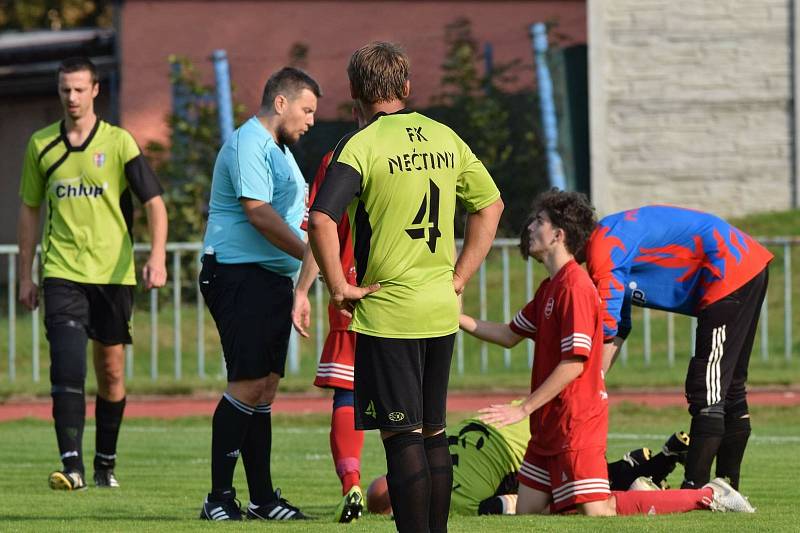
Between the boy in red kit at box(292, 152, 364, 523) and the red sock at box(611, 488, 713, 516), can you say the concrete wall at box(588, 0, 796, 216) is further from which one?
the red sock at box(611, 488, 713, 516)

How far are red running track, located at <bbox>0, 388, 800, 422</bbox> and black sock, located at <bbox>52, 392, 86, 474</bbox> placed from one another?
4.74 meters

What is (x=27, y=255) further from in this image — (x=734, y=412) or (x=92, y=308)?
(x=734, y=412)

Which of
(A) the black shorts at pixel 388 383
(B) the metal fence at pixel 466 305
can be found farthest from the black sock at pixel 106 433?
(B) the metal fence at pixel 466 305

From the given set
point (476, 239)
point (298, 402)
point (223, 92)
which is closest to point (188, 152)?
point (223, 92)

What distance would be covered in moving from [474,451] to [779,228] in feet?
36.6

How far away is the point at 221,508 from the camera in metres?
6.94

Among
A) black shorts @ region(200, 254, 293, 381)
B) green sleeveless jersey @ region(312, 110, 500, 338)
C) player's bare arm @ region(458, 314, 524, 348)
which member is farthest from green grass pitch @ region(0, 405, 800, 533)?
green sleeveless jersey @ region(312, 110, 500, 338)

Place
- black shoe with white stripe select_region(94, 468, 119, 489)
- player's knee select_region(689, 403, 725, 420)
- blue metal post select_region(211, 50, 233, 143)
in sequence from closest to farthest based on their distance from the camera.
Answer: player's knee select_region(689, 403, 725, 420), black shoe with white stripe select_region(94, 468, 119, 489), blue metal post select_region(211, 50, 233, 143)

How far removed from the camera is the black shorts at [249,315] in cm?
704

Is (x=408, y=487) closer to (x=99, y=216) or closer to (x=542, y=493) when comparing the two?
(x=542, y=493)

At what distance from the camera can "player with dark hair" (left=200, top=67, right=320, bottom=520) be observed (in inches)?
277

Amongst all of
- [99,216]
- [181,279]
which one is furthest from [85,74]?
[181,279]

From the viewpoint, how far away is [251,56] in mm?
24359

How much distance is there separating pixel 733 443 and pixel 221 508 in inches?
98.1
